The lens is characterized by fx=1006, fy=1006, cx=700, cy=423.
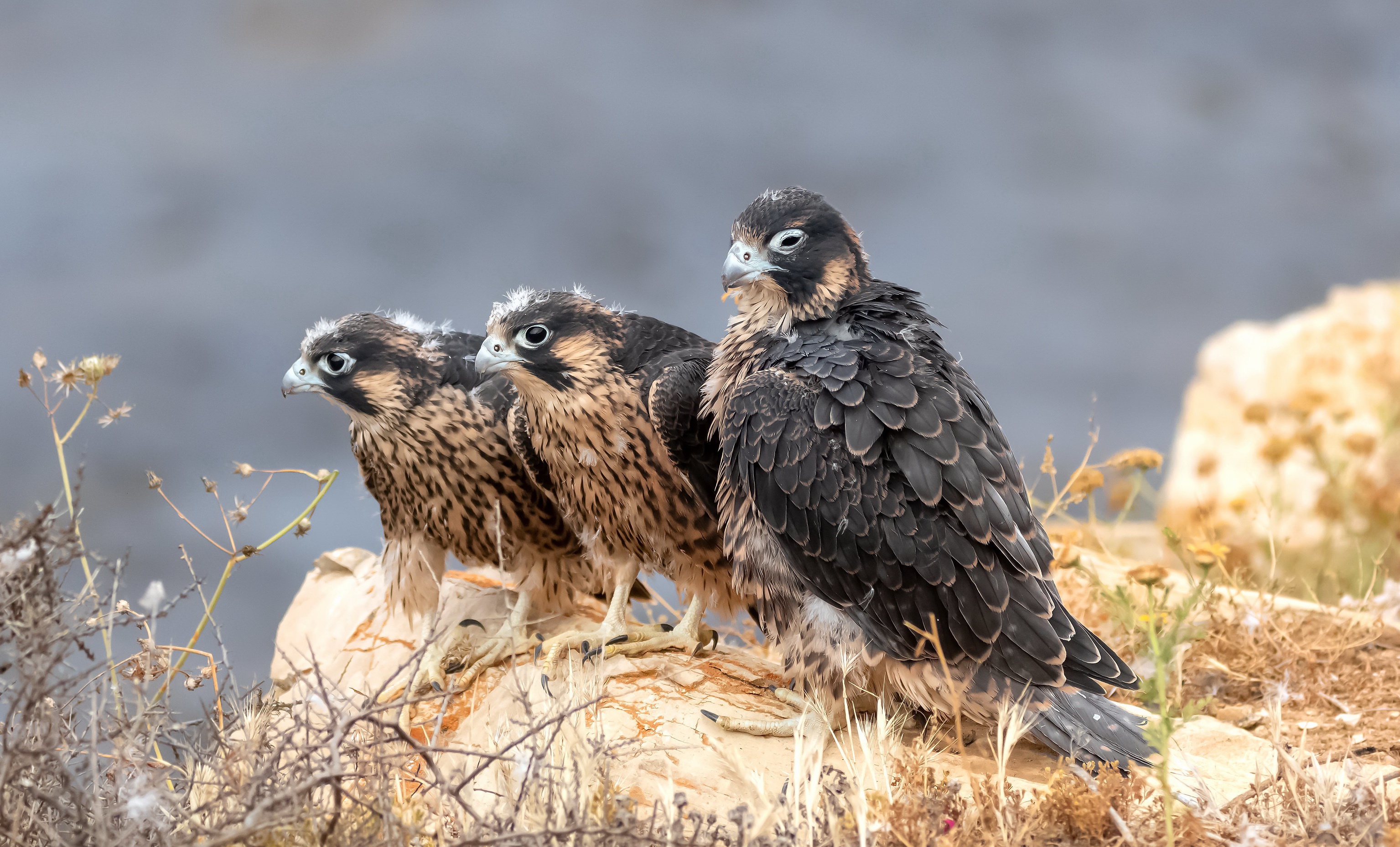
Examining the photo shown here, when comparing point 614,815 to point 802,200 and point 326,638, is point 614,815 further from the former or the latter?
point 326,638

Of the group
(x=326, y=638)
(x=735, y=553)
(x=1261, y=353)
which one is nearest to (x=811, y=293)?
(x=735, y=553)

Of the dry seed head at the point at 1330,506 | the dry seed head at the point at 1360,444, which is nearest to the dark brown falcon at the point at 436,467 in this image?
the dry seed head at the point at 1360,444

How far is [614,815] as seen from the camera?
251 centimetres

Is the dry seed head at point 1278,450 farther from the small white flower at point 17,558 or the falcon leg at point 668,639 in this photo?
the small white flower at point 17,558

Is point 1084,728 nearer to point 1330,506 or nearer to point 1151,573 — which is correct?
point 1151,573

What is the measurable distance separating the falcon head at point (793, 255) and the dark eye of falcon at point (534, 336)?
0.64 m

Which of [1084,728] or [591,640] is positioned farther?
[591,640]

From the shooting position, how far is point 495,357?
3.39 m

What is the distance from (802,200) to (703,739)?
1750 mm

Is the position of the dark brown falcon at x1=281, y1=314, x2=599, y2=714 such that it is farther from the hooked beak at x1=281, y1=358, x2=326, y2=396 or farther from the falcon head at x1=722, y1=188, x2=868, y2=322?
the falcon head at x1=722, y1=188, x2=868, y2=322

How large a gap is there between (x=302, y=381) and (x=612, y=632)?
1.44 meters

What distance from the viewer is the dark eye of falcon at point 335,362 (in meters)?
3.55

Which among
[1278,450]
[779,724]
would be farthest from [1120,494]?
[779,724]

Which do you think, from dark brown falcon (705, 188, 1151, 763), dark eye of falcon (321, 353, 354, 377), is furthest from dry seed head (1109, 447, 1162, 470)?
dark eye of falcon (321, 353, 354, 377)
